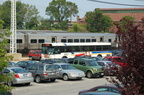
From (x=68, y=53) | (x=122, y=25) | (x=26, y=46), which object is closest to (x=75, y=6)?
(x=26, y=46)

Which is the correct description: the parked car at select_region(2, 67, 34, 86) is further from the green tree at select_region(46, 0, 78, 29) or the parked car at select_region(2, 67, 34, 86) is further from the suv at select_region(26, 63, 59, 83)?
the green tree at select_region(46, 0, 78, 29)

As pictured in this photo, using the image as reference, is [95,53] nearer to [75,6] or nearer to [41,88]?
[41,88]

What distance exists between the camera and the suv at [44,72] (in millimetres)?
21344

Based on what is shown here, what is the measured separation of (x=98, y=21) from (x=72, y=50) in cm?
5567

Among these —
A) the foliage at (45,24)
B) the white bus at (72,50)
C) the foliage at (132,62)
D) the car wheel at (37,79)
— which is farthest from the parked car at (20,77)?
the foliage at (45,24)

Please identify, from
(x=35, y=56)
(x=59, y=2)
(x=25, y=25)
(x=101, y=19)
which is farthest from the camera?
(x=59, y=2)

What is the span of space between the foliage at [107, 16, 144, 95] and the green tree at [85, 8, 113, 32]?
88.6 m

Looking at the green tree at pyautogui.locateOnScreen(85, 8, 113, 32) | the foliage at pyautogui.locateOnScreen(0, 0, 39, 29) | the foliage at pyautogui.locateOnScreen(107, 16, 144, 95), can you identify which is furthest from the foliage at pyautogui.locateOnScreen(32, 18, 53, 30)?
the foliage at pyautogui.locateOnScreen(107, 16, 144, 95)

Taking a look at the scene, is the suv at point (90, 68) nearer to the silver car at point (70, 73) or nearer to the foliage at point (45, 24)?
the silver car at point (70, 73)

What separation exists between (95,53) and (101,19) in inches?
2028

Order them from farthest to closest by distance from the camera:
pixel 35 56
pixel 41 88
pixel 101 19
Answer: pixel 101 19 → pixel 35 56 → pixel 41 88

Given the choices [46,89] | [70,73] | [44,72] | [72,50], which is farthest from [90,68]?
[72,50]

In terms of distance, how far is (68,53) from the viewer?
41531 mm

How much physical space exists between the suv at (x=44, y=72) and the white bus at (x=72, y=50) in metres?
17.1
